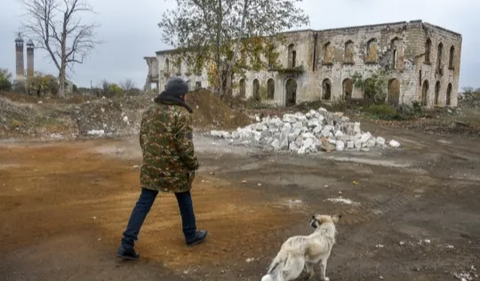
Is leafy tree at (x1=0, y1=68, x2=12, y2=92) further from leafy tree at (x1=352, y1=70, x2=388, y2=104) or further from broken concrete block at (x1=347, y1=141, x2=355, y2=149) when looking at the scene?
broken concrete block at (x1=347, y1=141, x2=355, y2=149)

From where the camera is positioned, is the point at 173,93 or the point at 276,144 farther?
the point at 276,144

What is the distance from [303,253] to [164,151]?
164 cm

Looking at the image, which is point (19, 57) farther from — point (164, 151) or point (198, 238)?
point (164, 151)

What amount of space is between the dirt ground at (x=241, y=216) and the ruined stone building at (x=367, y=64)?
60.6 feet

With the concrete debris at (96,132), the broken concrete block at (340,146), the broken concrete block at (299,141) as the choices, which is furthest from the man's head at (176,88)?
the concrete debris at (96,132)

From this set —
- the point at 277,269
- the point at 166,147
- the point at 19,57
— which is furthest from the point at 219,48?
the point at 19,57

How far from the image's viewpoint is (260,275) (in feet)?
13.1

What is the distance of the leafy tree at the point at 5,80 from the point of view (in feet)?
113

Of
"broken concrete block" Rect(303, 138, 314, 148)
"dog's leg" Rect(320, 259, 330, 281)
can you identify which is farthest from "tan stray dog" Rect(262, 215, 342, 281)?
"broken concrete block" Rect(303, 138, 314, 148)

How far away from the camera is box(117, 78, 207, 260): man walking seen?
414 centimetres

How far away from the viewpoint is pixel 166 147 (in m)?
4.16

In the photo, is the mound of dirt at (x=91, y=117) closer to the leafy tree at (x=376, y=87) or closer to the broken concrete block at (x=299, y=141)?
the broken concrete block at (x=299, y=141)

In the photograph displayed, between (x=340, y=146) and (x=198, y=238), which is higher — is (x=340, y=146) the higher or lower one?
the higher one

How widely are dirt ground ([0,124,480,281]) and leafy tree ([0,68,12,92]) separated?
26940 millimetres
